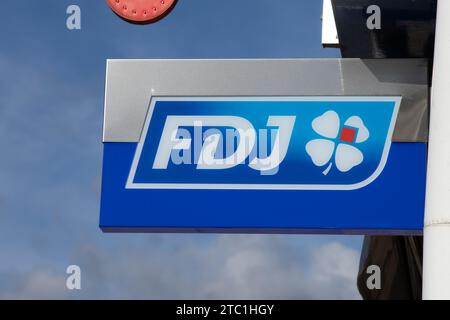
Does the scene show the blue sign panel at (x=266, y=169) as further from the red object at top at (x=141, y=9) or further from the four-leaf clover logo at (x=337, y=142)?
the red object at top at (x=141, y=9)

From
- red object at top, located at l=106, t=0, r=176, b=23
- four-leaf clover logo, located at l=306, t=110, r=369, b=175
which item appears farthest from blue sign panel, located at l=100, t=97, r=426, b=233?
red object at top, located at l=106, t=0, r=176, b=23

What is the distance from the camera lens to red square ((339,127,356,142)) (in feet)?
28.8

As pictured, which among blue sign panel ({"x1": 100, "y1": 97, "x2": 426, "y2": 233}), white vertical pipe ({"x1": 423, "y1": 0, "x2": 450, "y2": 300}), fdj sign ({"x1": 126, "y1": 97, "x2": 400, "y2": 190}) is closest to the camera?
white vertical pipe ({"x1": 423, "y1": 0, "x2": 450, "y2": 300})

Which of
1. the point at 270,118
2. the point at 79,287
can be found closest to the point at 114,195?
the point at 79,287

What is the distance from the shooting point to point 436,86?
659 cm

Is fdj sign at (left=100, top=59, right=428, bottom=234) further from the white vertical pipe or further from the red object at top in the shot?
the white vertical pipe

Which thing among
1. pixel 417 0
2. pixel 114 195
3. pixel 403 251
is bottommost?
pixel 403 251

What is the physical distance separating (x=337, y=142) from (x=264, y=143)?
29.9 inches

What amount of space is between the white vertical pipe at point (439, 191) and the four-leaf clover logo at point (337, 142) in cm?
215

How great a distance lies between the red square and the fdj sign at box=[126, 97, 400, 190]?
1 cm

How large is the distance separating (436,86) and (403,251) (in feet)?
37.2

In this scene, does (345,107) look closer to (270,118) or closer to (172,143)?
(270,118)

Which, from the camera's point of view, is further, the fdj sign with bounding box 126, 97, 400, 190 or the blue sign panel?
the fdj sign with bounding box 126, 97, 400, 190

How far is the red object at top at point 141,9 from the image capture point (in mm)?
8938
